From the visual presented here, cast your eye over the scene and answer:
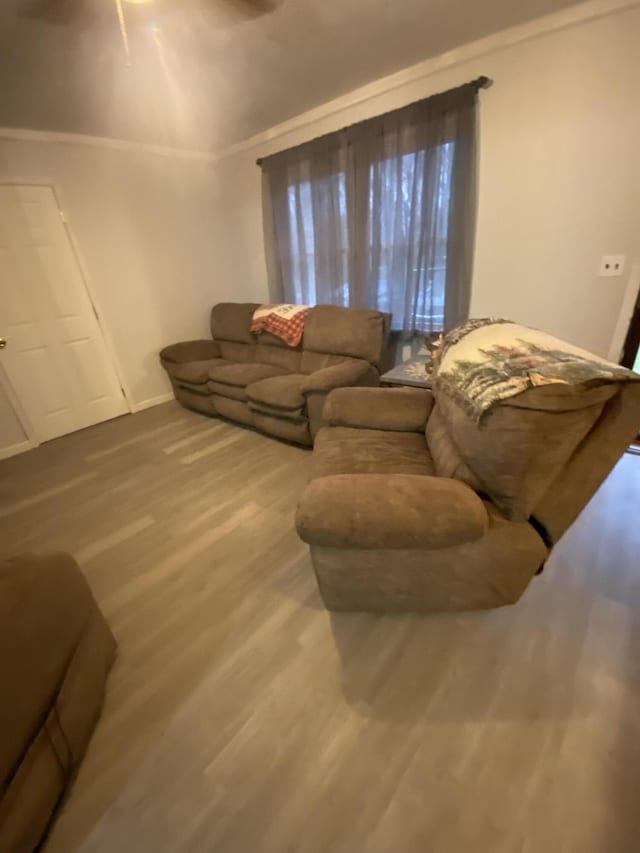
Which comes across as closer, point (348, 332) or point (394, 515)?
point (394, 515)

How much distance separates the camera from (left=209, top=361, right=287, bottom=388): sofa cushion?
9.33ft

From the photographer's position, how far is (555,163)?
206 cm

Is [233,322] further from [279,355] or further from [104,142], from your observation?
[104,142]

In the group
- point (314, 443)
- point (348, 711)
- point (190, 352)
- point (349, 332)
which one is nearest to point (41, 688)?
point (348, 711)

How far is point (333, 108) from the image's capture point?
8.88 ft

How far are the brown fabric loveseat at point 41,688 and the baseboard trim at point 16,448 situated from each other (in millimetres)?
2519

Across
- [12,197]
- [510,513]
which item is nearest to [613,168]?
[510,513]

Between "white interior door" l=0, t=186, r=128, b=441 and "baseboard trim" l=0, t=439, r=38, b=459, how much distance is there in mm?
101

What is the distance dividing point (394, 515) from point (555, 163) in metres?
2.35

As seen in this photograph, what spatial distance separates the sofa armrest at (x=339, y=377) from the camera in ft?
7.60

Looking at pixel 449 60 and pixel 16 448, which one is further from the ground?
pixel 449 60

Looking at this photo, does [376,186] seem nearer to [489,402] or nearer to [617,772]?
[489,402]

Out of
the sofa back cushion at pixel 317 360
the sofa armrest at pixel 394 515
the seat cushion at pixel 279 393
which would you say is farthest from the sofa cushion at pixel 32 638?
the sofa back cushion at pixel 317 360

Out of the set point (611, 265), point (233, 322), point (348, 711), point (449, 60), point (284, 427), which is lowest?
point (348, 711)
